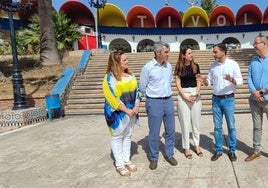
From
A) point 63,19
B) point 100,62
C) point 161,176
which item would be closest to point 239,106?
point 161,176

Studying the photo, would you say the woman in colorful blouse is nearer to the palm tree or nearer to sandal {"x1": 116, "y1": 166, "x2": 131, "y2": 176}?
sandal {"x1": 116, "y1": 166, "x2": 131, "y2": 176}

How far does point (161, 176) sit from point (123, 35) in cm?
3367

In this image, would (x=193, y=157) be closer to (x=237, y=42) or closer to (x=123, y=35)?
(x=123, y=35)

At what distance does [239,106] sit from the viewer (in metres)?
10.1

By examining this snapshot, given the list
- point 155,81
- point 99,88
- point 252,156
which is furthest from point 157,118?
point 99,88

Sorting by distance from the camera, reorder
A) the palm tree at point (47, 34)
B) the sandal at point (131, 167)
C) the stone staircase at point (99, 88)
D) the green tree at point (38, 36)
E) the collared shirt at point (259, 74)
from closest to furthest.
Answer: the collared shirt at point (259, 74) < the sandal at point (131, 167) < the stone staircase at point (99, 88) < the palm tree at point (47, 34) < the green tree at point (38, 36)

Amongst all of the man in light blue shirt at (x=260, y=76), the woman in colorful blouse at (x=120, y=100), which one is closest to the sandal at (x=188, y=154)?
the woman in colorful blouse at (x=120, y=100)

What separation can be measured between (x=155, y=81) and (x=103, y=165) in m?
1.57

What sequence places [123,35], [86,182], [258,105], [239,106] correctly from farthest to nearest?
[123,35]
[239,106]
[258,105]
[86,182]

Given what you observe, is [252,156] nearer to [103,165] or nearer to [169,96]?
[169,96]

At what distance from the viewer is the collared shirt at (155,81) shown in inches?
192

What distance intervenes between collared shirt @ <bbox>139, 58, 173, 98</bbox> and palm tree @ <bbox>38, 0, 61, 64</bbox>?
11541mm

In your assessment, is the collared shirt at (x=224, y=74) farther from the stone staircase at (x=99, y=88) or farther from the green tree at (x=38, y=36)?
the green tree at (x=38, y=36)

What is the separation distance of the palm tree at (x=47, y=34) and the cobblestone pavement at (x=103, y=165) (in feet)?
27.5
